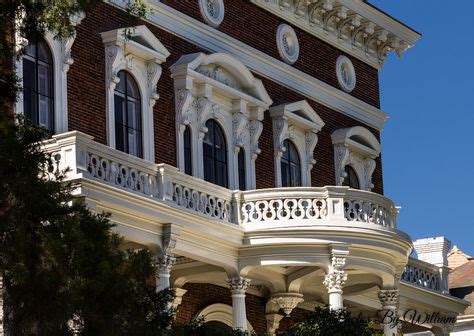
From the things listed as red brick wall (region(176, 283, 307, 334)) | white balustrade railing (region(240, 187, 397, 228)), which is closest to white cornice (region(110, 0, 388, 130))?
white balustrade railing (region(240, 187, 397, 228))

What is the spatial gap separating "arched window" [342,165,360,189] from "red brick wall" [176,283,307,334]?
4.34 m

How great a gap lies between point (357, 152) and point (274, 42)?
15.1 feet

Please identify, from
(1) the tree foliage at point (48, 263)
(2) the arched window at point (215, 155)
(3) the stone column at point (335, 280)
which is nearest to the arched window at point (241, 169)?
(2) the arched window at point (215, 155)

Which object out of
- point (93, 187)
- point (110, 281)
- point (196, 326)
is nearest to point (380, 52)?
point (93, 187)

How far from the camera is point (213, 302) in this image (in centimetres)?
3469

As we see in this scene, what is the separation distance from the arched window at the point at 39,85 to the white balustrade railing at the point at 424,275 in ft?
39.1

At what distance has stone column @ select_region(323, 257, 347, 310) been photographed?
3164cm

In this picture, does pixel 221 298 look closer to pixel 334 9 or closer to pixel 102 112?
pixel 102 112

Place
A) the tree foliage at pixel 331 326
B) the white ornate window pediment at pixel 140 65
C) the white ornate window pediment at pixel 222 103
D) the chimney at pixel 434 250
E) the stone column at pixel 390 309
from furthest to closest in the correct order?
the chimney at pixel 434 250, the stone column at pixel 390 309, the white ornate window pediment at pixel 222 103, the white ornate window pediment at pixel 140 65, the tree foliage at pixel 331 326

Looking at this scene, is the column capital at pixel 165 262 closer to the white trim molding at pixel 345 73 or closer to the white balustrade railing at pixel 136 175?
the white balustrade railing at pixel 136 175

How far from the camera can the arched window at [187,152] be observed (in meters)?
33.7

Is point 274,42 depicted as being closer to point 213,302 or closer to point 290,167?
point 290,167

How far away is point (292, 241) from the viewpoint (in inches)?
1236

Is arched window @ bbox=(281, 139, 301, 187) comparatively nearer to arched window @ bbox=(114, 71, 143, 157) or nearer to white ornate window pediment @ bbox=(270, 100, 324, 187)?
white ornate window pediment @ bbox=(270, 100, 324, 187)
